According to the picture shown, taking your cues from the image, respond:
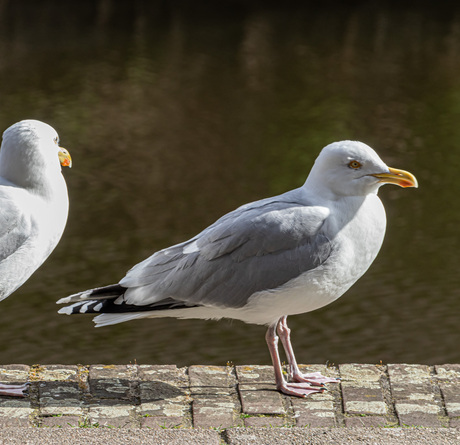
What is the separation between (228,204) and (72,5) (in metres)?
14.5

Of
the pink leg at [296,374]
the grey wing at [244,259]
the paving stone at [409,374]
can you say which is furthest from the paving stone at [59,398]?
the paving stone at [409,374]

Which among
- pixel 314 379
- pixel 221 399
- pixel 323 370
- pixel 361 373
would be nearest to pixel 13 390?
pixel 221 399

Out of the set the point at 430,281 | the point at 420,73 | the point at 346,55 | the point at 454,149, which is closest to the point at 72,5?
the point at 346,55

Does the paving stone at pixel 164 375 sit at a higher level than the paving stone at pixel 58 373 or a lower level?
higher

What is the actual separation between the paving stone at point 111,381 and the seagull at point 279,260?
14.8 inches

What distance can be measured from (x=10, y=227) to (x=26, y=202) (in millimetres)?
177

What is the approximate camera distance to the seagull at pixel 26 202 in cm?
488

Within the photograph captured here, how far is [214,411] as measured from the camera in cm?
483

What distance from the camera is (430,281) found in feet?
31.4

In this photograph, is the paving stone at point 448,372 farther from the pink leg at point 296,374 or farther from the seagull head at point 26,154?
the seagull head at point 26,154

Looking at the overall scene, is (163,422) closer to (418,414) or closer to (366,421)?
(366,421)

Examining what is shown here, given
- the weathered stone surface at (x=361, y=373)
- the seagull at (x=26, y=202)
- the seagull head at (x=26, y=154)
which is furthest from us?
the weathered stone surface at (x=361, y=373)

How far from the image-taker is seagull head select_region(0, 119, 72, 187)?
16.3 feet

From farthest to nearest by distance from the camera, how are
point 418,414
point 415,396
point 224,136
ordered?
point 224,136 → point 415,396 → point 418,414
